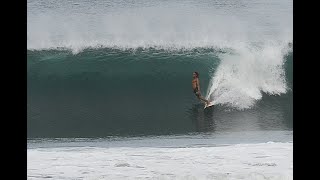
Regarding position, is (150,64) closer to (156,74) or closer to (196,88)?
(156,74)

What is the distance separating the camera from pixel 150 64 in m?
5.59

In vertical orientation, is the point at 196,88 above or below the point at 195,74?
below

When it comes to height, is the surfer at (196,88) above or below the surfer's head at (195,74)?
below

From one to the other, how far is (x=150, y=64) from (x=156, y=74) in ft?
0.35

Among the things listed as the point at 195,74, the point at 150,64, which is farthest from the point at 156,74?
the point at 195,74

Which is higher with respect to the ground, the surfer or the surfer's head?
the surfer's head

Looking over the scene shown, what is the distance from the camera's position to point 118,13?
18.2 feet

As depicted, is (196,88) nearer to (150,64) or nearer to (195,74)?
(195,74)

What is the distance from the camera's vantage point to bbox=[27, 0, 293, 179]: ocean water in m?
5.53

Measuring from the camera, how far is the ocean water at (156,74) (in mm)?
5527

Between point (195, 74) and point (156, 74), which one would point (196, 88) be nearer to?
point (195, 74)

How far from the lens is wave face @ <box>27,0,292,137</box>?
5539 millimetres

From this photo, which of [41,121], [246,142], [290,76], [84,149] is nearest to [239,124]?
[246,142]

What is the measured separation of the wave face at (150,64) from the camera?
5539 mm
